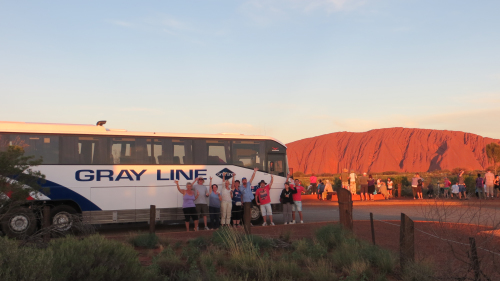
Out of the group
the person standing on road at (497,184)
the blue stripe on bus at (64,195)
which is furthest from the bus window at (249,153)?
the person standing on road at (497,184)

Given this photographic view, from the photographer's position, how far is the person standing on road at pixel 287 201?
1642 cm

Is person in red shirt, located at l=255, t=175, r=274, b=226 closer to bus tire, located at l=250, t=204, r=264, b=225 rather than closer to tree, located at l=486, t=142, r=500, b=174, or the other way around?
bus tire, located at l=250, t=204, r=264, b=225

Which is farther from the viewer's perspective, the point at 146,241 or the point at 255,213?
the point at 255,213

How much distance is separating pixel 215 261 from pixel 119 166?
7.90 m

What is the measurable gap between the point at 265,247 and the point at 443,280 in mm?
4816

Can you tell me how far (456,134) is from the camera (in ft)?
401

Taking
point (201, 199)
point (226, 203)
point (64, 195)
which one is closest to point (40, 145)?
point (64, 195)

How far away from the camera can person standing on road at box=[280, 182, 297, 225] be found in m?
16.4

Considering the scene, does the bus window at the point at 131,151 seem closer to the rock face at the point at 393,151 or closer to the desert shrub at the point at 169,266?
the desert shrub at the point at 169,266

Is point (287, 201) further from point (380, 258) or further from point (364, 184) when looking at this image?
point (364, 184)

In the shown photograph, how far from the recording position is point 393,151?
4685 inches

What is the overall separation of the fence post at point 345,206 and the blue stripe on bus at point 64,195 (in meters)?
8.68

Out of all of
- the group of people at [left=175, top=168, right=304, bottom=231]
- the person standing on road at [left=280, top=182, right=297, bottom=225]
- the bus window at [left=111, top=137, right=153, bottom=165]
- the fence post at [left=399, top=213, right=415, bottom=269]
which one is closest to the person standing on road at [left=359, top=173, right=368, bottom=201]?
the group of people at [left=175, top=168, right=304, bottom=231]

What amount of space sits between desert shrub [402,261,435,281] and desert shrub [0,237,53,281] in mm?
5103
